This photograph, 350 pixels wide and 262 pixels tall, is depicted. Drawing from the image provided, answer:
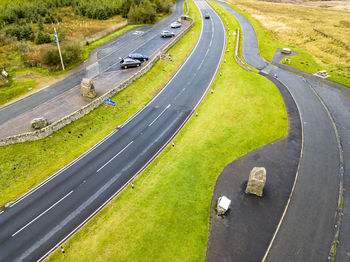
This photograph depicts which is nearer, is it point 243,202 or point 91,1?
point 243,202

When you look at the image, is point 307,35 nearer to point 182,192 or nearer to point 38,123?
point 182,192

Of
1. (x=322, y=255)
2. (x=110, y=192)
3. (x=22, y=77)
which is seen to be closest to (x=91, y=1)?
(x=22, y=77)

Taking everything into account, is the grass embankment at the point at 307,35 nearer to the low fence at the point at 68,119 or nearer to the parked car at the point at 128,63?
the parked car at the point at 128,63

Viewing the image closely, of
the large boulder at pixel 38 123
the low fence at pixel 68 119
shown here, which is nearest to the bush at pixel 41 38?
the low fence at pixel 68 119

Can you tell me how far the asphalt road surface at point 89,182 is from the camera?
20.4 meters

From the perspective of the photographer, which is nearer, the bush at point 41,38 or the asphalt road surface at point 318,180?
the asphalt road surface at point 318,180

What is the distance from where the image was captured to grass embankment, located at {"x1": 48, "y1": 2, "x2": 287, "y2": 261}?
63.3 feet

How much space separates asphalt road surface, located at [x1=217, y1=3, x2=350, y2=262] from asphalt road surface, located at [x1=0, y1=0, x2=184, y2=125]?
3484cm

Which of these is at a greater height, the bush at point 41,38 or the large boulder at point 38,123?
the bush at point 41,38

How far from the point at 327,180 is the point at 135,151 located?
2169cm

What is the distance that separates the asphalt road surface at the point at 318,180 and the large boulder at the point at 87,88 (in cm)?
3122

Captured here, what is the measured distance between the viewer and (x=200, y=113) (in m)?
36.3

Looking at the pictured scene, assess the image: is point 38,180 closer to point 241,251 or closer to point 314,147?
point 241,251

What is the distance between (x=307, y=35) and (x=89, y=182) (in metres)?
77.0
